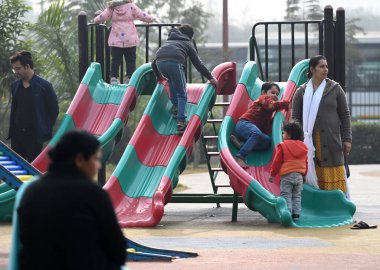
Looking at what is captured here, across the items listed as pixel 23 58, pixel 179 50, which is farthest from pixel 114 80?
pixel 23 58

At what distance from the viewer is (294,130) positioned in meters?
13.5

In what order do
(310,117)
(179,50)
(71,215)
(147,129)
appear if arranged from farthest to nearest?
(147,129) < (179,50) < (310,117) < (71,215)

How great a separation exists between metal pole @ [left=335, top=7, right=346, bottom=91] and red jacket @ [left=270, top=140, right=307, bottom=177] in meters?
3.34

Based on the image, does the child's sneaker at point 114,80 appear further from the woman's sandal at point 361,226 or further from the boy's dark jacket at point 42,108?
the woman's sandal at point 361,226

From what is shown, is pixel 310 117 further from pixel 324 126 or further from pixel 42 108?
pixel 42 108

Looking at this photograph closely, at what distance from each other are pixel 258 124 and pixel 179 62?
1.29 meters

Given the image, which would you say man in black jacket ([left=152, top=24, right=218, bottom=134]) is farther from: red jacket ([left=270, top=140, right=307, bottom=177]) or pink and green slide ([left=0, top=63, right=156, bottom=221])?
red jacket ([left=270, top=140, right=307, bottom=177])

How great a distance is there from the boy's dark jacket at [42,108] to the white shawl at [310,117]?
3111 mm

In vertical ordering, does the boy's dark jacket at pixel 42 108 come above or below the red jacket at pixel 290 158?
above

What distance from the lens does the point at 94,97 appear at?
1697 cm

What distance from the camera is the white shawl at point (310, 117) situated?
14.2 metres

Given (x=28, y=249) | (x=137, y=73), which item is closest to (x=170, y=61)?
Answer: (x=137, y=73)

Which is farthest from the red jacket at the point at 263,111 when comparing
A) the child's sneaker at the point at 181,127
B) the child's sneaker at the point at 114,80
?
the child's sneaker at the point at 114,80

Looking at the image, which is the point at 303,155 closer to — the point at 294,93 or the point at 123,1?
the point at 294,93
